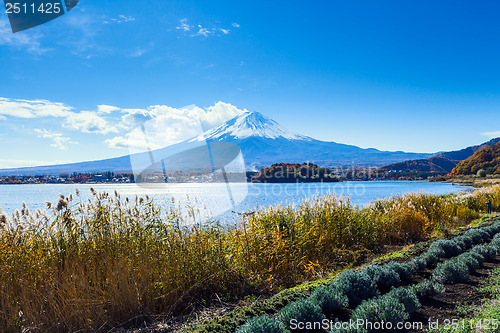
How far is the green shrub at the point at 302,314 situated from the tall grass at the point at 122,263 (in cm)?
129

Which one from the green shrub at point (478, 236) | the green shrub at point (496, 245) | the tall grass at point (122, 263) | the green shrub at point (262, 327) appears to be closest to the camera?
the green shrub at point (262, 327)

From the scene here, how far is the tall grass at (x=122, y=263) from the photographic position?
3.20 meters

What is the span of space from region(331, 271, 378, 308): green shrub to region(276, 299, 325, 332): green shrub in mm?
711

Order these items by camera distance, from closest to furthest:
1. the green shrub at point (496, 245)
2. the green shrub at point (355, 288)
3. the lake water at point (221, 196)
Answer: the green shrub at point (355, 288)
the green shrub at point (496, 245)
the lake water at point (221, 196)

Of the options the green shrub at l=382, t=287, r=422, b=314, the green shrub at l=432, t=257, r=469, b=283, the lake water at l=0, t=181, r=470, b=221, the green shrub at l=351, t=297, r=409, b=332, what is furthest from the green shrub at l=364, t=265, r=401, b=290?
the lake water at l=0, t=181, r=470, b=221

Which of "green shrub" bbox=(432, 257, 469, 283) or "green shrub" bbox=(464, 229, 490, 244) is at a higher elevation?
"green shrub" bbox=(432, 257, 469, 283)

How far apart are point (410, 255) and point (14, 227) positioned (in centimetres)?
652

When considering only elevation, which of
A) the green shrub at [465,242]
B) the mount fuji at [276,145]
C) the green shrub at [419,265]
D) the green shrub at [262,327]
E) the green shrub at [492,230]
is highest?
the mount fuji at [276,145]

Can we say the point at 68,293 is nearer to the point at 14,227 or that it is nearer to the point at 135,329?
the point at 135,329

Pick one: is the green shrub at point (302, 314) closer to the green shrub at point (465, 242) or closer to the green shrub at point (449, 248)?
the green shrub at point (449, 248)

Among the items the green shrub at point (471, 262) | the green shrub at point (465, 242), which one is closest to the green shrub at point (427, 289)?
the green shrub at point (471, 262)

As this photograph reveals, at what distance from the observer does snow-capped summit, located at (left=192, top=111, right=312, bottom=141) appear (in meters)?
132

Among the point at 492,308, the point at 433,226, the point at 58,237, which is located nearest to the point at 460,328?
the point at 492,308

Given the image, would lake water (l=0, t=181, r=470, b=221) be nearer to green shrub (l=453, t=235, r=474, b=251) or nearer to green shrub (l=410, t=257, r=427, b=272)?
green shrub (l=410, t=257, r=427, b=272)
